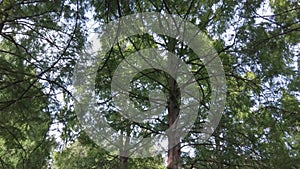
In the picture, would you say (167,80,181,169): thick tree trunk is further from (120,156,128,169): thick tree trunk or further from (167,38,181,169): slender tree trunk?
(120,156,128,169): thick tree trunk

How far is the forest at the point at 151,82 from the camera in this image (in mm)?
3352

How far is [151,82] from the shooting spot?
4480 millimetres

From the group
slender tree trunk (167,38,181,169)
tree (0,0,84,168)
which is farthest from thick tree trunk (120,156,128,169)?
tree (0,0,84,168)

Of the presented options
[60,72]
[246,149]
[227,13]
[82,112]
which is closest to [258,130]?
[246,149]

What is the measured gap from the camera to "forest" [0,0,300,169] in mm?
3352

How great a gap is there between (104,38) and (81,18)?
13.7 inches

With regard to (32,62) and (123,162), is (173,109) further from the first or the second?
(32,62)

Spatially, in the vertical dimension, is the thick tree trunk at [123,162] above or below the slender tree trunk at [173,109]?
below

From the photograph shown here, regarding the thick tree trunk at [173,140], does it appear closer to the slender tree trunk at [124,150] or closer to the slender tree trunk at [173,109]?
the slender tree trunk at [173,109]

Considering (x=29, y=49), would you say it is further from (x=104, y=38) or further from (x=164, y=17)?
(x=164, y=17)

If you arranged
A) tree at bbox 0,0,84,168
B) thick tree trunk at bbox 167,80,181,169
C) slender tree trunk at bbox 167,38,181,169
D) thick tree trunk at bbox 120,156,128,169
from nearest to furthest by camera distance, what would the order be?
tree at bbox 0,0,84,168
thick tree trunk at bbox 167,80,181,169
slender tree trunk at bbox 167,38,181,169
thick tree trunk at bbox 120,156,128,169

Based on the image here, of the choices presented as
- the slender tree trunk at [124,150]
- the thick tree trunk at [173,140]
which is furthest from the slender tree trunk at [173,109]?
the slender tree trunk at [124,150]

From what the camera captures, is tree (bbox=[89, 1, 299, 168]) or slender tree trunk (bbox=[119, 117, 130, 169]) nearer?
tree (bbox=[89, 1, 299, 168])

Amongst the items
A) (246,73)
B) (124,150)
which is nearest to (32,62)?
(124,150)
